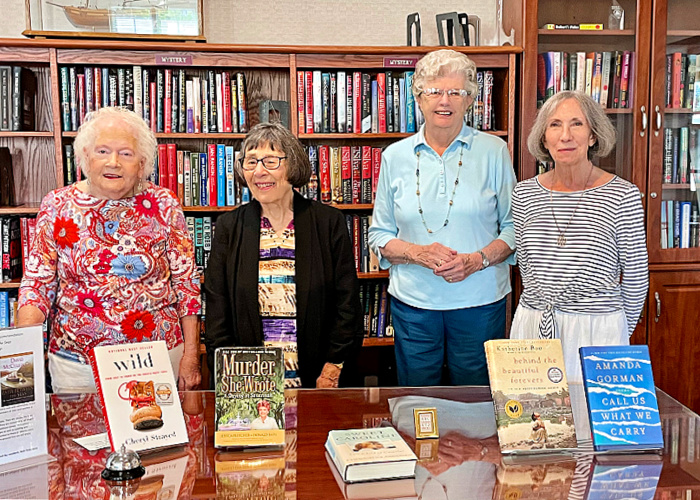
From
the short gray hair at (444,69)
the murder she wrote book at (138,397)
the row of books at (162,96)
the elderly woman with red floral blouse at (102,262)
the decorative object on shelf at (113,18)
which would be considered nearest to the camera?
the murder she wrote book at (138,397)

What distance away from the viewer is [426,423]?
152cm

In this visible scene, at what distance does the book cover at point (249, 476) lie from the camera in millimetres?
1262

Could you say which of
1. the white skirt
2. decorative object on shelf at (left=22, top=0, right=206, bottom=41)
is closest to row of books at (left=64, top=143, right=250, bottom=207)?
decorative object on shelf at (left=22, top=0, right=206, bottom=41)

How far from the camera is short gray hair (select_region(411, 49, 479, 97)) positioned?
7.92ft

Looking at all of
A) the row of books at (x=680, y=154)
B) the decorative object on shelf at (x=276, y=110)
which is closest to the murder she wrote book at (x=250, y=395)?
the decorative object on shelf at (x=276, y=110)

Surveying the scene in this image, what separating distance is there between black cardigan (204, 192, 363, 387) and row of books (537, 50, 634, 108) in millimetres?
1426

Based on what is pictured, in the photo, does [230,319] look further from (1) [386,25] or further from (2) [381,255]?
(1) [386,25]

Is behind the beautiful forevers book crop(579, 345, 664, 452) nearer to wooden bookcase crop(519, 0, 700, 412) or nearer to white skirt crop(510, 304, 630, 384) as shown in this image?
white skirt crop(510, 304, 630, 384)

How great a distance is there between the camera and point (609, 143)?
225cm

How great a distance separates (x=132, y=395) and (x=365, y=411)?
0.52 meters

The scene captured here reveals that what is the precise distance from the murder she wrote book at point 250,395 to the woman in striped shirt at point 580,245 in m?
1.04

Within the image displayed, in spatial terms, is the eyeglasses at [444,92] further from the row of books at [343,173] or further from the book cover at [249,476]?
the book cover at [249,476]

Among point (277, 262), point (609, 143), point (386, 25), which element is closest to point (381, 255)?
point (277, 262)

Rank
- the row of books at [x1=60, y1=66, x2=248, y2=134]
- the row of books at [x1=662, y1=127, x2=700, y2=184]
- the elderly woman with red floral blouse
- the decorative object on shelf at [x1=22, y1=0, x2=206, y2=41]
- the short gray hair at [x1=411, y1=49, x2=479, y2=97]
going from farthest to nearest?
the row of books at [x1=662, y1=127, x2=700, y2=184] → the row of books at [x1=60, y1=66, x2=248, y2=134] → the decorative object on shelf at [x1=22, y1=0, x2=206, y2=41] → the short gray hair at [x1=411, y1=49, x2=479, y2=97] → the elderly woman with red floral blouse
